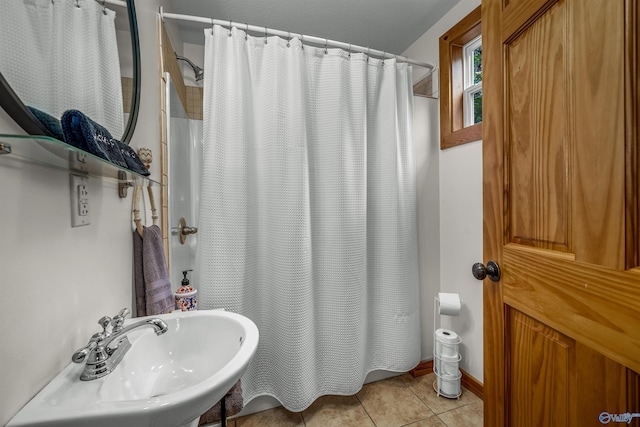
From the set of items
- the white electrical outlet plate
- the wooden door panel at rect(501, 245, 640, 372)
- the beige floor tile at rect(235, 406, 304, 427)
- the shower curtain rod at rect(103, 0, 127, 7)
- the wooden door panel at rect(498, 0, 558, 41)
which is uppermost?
the shower curtain rod at rect(103, 0, 127, 7)

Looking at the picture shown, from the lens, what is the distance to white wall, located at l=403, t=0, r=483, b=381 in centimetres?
152

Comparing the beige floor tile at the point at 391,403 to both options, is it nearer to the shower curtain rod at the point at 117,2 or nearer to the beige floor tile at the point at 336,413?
the beige floor tile at the point at 336,413

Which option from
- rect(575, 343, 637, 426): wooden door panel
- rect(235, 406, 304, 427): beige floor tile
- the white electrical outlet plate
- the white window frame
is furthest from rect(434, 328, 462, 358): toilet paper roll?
the white electrical outlet plate

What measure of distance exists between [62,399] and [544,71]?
125 cm

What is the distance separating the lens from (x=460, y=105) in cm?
170

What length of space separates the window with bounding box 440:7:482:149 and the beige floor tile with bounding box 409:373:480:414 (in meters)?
1.55

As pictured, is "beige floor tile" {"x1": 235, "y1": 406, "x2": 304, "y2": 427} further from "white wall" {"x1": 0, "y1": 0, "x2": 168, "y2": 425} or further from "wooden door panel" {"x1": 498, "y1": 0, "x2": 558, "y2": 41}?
"wooden door panel" {"x1": 498, "y1": 0, "x2": 558, "y2": 41}

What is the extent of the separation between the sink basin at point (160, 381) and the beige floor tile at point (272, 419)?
0.81m

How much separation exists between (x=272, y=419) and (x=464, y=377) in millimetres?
1194

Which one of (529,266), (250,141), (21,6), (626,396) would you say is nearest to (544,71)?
(529,266)

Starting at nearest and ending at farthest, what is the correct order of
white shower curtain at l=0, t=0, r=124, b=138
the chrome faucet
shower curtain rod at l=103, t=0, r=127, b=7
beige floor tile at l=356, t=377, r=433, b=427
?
1. white shower curtain at l=0, t=0, r=124, b=138
2. the chrome faucet
3. shower curtain rod at l=103, t=0, r=127, b=7
4. beige floor tile at l=356, t=377, r=433, b=427

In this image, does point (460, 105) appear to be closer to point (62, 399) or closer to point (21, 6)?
point (21, 6)

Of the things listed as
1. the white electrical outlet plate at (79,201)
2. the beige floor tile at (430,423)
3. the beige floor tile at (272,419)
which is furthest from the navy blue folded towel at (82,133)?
the beige floor tile at (430,423)

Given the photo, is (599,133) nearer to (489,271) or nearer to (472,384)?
(489,271)
